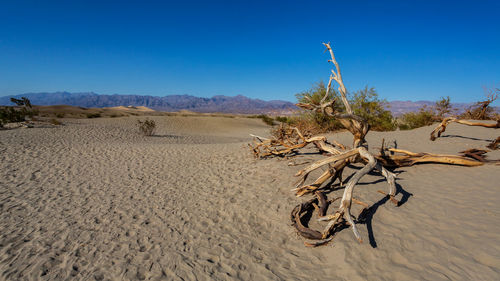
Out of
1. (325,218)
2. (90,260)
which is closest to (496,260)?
(325,218)

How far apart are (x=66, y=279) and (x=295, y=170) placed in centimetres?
553

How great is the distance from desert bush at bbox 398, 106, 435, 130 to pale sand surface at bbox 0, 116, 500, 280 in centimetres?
1220

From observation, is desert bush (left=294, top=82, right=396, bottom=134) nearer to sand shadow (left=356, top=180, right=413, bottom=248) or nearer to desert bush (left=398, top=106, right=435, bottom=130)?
desert bush (left=398, top=106, right=435, bottom=130)

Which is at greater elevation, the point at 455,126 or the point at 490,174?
the point at 455,126

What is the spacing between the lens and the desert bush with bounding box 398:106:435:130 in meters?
17.6

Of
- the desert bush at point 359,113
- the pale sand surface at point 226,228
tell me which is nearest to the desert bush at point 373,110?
the desert bush at point 359,113

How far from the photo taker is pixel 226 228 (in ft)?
14.4

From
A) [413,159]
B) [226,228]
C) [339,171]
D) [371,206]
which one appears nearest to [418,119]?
[413,159]

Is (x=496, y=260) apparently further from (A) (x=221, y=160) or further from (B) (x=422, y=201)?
(A) (x=221, y=160)

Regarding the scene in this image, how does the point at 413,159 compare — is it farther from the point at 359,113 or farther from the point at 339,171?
the point at 359,113

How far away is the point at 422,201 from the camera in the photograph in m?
4.50

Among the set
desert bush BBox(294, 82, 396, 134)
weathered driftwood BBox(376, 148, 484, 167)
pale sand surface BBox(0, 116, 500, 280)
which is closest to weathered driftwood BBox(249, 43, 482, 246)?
weathered driftwood BBox(376, 148, 484, 167)

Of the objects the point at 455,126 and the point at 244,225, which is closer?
the point at 244,225

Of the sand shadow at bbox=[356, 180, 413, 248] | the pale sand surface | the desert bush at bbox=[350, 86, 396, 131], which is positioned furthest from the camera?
the desert bush at bbox=[350, 86, 396, 131]
